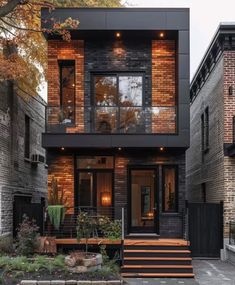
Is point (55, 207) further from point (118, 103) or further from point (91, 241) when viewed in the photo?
point (118, 103)

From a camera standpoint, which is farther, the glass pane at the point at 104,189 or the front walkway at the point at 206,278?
the glass pane at the point at 104,189

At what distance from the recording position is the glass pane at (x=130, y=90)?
17859 millimetres

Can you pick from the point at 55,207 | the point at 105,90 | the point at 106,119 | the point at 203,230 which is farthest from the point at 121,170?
the point at 203,230

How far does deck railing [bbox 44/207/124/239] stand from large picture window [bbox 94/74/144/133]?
278cm

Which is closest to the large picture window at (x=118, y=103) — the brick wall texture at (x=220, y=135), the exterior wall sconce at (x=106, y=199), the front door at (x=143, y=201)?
the front door at (x=143, y=201)

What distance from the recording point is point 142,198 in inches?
701

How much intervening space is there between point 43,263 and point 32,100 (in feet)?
36.8

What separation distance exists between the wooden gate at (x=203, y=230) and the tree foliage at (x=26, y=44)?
7434 millimetres

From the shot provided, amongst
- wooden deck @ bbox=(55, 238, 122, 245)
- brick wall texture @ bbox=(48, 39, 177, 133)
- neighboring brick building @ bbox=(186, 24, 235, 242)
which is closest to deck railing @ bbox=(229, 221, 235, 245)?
neighboring brick building @ bbox=(186, 24, 235, 242)

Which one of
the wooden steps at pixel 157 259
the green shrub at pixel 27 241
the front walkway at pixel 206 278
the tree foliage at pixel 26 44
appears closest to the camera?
the front walkway at pixel 206 278

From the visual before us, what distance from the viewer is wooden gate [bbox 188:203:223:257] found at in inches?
700

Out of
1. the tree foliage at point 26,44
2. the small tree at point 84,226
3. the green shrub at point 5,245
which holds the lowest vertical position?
the green shrub at point 5,245

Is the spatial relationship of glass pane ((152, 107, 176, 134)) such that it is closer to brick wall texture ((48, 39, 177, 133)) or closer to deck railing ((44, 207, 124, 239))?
brick wall texture ((48, 39, 177, 133))

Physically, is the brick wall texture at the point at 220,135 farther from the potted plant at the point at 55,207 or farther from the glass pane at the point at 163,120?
the potted plant at the point at 55,207
